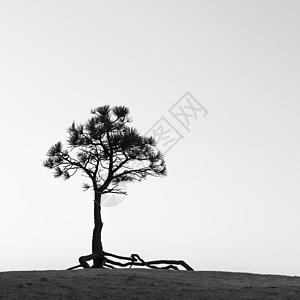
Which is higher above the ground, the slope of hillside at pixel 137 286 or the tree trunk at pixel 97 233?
the tree trunk at pixel 97 233

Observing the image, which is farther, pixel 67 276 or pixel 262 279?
pixel 262 279

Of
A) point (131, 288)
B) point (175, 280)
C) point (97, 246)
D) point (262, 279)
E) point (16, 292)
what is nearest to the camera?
point (16, 292)

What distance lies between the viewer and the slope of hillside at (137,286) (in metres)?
12.9

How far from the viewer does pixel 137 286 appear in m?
14.2

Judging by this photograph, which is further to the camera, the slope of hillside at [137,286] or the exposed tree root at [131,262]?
the exposed tree root at [131,262]

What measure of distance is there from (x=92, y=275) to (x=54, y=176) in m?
6.24

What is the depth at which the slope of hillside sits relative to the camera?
42.2ft

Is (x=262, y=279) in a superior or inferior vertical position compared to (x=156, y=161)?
inferior

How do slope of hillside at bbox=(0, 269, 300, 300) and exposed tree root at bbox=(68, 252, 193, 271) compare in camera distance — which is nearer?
slope of hillside at bbox=(0, 269, 300, 300)

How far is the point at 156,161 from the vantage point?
22.1 metres

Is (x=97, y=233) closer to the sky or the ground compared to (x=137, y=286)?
closer to the sky

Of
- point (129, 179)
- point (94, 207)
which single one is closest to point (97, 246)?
point (94, 207)

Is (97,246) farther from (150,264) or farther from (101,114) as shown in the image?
(101,114)

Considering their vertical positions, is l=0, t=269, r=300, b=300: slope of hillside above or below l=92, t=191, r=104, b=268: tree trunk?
below
